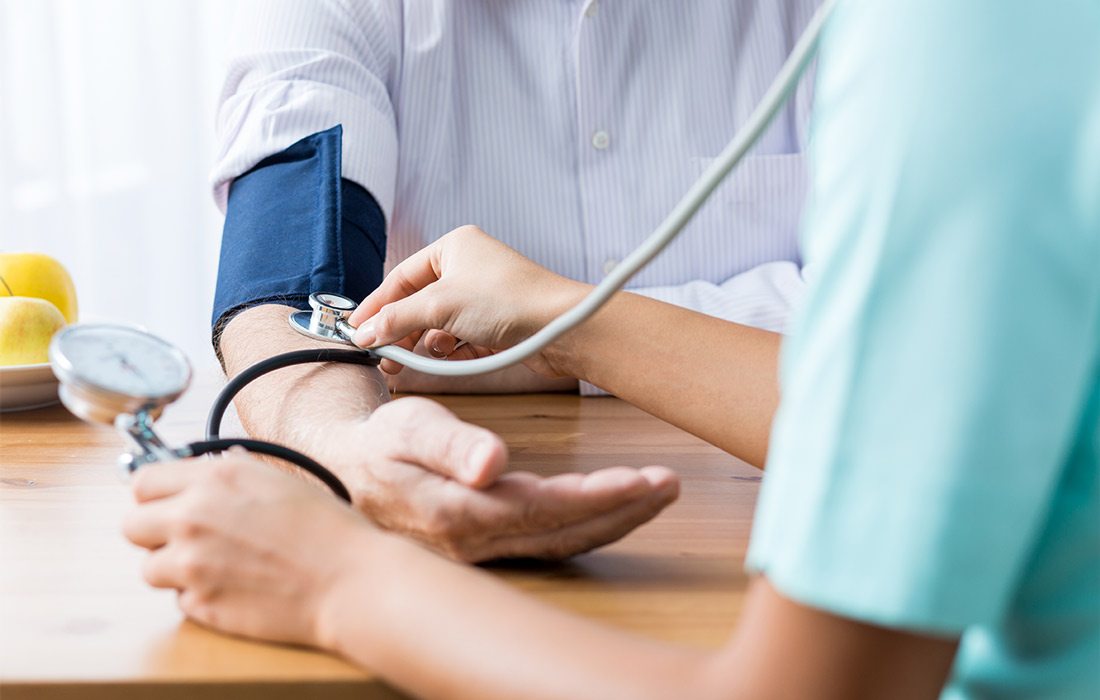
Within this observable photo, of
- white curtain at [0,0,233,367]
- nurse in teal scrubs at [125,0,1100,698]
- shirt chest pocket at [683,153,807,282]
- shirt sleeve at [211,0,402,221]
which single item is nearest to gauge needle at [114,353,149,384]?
nurse in teal scrubs at [125,0,1100,698]

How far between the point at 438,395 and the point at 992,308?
2.84 feet

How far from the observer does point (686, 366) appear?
89 cm

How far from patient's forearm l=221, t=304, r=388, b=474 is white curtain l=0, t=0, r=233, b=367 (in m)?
1.63

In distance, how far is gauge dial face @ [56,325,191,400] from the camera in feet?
1.94

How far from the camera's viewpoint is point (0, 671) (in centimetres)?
51

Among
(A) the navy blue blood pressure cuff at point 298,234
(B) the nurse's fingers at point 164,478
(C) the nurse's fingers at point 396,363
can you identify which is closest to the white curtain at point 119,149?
(A) the navy blue blood pressure cuff at point 298,234

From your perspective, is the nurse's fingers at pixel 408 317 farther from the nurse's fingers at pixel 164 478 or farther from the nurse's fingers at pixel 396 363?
the nurse's fingers at pixel 164 478

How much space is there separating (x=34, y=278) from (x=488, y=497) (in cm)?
84

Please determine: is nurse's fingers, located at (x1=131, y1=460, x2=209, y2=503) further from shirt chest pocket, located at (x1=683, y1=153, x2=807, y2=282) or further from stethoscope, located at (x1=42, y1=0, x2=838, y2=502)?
shirt chest pocket, located at (x1=683, y1=153, x2=807, y2=282)

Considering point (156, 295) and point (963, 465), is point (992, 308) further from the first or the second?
point (156, 295)

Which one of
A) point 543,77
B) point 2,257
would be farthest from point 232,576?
point 543,77

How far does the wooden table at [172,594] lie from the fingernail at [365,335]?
0.15 meters

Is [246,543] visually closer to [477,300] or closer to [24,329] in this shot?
[477,300]

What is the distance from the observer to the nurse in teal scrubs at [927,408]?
0.38 metres
